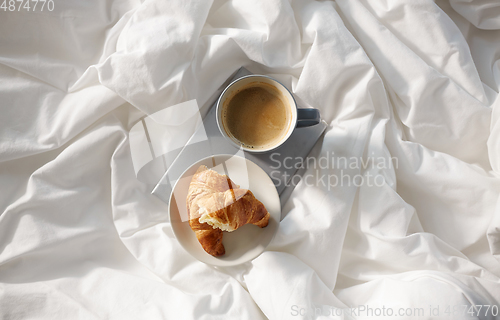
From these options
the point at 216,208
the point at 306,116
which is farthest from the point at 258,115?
the point at 216,208

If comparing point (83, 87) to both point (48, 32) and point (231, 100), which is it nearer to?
point (48, 32)

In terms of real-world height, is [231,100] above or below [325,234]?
above

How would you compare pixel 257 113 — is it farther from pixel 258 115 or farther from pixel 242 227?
pixel 242 227

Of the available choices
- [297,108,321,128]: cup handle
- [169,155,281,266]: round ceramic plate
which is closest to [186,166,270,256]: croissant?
[169,155,281,266]: round ceramic plate

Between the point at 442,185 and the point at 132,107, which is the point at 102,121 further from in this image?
the point at 442,185

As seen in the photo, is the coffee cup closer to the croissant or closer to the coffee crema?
the coffee crema

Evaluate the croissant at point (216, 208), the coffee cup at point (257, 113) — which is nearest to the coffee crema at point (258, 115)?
the coffee cup at point (257, 113)

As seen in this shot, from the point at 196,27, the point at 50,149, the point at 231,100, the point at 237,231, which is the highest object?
the point at 196,27

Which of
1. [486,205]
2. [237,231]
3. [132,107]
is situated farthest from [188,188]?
[486,205]
